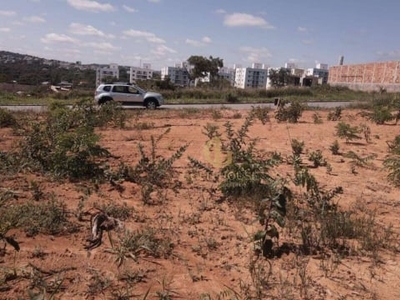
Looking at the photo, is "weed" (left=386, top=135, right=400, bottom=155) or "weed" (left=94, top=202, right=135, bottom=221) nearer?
"weed" (left=94, top=202, right=135, bottom=221)

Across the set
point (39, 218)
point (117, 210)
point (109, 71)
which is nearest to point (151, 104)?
point (117, 210)

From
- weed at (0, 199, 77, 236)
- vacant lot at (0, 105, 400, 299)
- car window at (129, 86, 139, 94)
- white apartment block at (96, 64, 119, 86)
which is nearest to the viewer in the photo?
vacant lot at (0, 105, 400, 299)

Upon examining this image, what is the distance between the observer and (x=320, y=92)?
39.4 m

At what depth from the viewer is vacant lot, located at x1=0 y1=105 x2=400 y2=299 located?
3.02 m

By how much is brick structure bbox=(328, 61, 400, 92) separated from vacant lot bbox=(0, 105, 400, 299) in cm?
3927

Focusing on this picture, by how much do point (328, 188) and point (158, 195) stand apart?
8.75 ft

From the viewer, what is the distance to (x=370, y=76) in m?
49.3

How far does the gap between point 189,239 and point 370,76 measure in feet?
171

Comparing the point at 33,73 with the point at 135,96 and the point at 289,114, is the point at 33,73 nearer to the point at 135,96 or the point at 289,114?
the point at 135,96

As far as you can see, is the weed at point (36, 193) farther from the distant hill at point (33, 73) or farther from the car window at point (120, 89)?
the distant hill at point (33, 73)

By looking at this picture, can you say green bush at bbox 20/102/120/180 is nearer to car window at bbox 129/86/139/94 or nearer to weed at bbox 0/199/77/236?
weed at bbox 0/199/77/236

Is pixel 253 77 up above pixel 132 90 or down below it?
above

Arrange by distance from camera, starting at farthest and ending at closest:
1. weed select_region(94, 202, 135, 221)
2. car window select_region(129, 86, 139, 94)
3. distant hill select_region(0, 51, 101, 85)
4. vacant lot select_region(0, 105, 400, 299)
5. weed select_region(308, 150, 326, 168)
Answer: distant hill select_region(0, 51, 101, 85)
car window select_region(129, 86, 139, 94)
weed select_region(308, 150, 326, 168)
weed select_region(94, 202, 135, 221)
vacant lot select_region(0, 105, 400, 299)

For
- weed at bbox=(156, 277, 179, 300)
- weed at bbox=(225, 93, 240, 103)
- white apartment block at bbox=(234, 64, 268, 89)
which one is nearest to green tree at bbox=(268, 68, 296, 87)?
weed at bbox=(225, 93, 240, 103)
